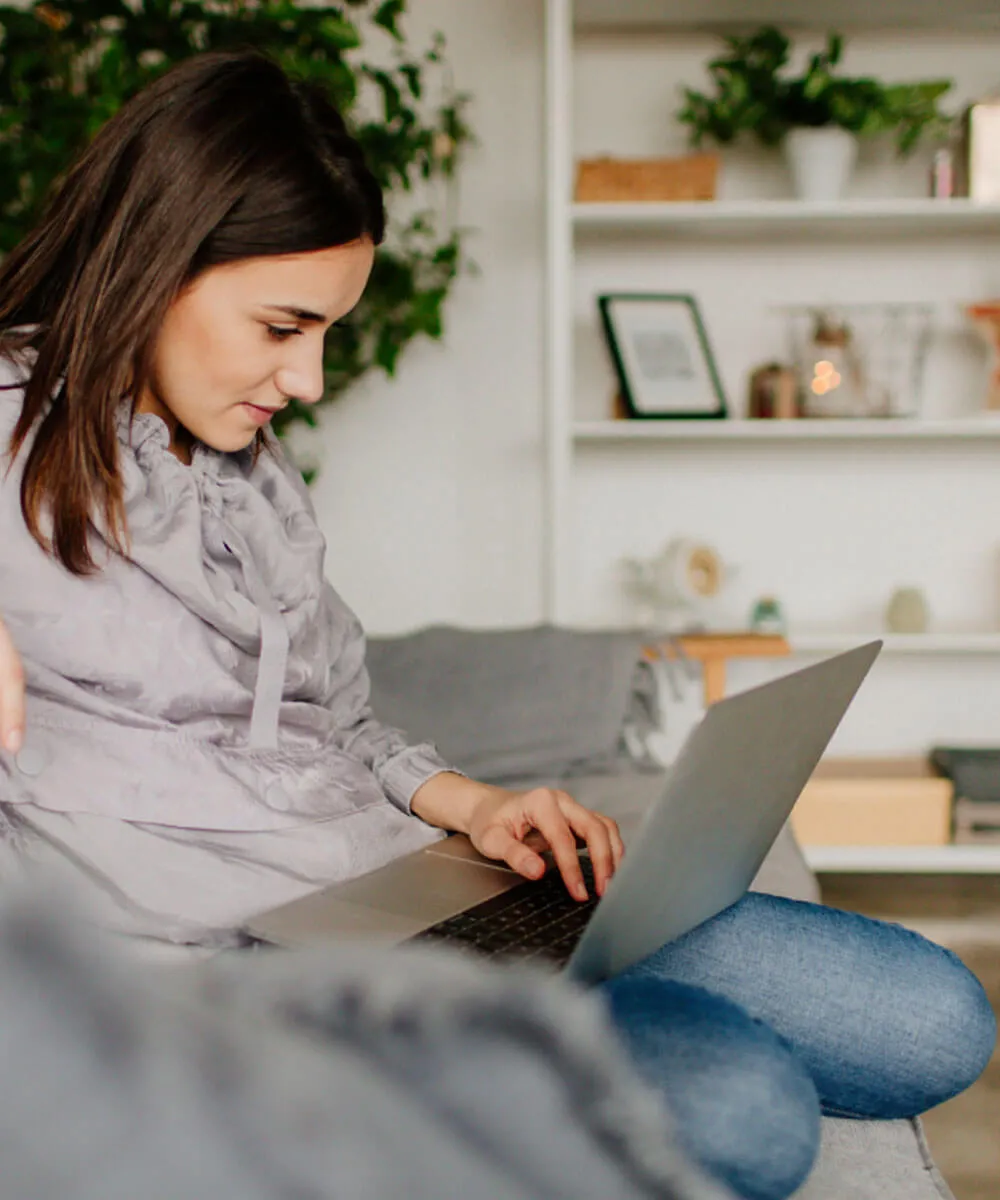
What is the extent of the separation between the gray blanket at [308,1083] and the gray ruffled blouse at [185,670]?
0.67 meters

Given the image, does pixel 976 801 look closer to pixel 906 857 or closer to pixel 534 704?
pixel 906 857

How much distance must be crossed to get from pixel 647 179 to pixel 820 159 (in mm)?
304

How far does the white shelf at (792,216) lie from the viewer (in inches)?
89.0

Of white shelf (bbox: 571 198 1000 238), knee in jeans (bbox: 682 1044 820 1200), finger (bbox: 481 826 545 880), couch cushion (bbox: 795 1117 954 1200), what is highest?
white shelf (bbox: 571 198 1000 238)

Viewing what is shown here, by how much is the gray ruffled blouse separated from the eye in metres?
0.12

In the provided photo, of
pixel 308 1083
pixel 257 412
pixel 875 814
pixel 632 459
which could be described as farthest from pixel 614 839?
pixel 632 459

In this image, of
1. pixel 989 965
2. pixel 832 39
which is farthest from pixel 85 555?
pixel 832 39

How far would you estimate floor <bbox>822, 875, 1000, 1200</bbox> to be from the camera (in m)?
1.45

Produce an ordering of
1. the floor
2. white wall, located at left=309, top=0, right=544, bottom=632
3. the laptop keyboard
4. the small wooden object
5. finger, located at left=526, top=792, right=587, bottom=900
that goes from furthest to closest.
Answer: white wall, located at left=309, top=0, right=544, bottom=632
the small wooden object
the floor
finger, located at left=526, top=792, right=587, bottom=900
the laptop keyboard

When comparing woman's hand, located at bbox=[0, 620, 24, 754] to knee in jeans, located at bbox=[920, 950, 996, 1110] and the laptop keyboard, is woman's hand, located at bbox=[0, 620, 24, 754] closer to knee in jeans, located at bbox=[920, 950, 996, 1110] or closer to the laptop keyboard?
the laptop keyboard

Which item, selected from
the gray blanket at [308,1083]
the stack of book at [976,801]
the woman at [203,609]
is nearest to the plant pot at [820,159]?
the stack of book at [976,801]

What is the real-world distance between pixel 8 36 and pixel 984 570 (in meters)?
2.01

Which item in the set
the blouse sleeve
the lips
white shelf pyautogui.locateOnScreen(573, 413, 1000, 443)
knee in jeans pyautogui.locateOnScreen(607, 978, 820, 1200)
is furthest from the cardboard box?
knee in jeans pyautogui.locateOnScreen(607, 978, 820, 1200)

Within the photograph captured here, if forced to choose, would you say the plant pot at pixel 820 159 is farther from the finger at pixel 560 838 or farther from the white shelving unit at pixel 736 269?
the finger at pixel 560 838
